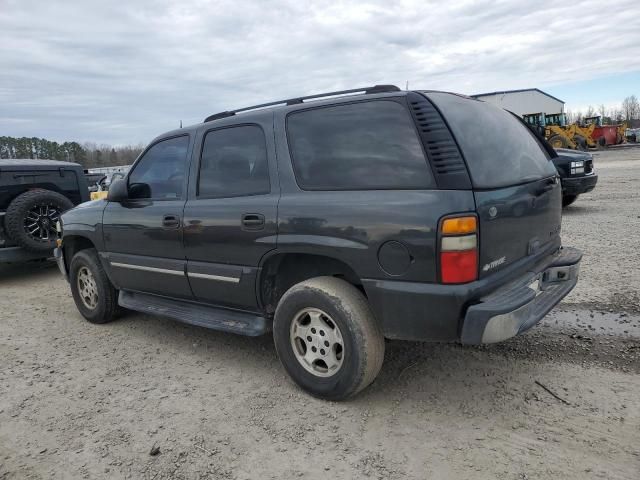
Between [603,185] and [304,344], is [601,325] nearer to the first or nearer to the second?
[304,344]

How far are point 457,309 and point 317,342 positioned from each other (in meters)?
0.95

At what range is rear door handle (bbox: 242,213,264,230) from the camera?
325 centimetres

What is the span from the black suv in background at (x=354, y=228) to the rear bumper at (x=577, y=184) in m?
5.97

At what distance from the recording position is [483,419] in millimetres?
2820

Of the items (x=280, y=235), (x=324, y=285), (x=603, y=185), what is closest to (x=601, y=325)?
(x=324, y=285)

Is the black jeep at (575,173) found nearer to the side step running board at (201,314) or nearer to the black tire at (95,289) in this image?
the side step running board at (201,314)

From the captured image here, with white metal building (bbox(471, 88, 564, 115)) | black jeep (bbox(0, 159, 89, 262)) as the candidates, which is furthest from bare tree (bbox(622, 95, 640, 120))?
black jeep (bbox(0, 159, 89, 262))

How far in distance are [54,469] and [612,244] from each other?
6.78 meters

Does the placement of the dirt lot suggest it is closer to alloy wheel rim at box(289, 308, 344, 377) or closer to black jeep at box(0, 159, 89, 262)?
alloy wheel rim at box(289, 308, 344, 377)

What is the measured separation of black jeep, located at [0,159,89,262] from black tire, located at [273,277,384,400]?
194 inches

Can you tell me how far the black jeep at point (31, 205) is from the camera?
6488mm

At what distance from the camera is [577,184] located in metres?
8.94

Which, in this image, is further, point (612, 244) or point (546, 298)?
point (612, 244)

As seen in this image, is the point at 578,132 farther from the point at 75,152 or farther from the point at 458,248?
the point at 75,152
